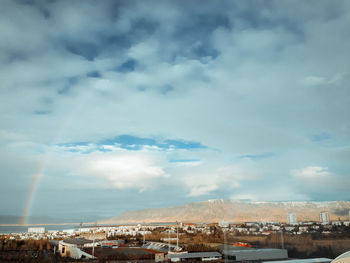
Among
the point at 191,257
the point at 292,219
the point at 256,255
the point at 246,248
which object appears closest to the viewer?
the point at 256,255

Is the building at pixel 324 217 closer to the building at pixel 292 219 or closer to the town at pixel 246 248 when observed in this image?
the town at pixel 246 248

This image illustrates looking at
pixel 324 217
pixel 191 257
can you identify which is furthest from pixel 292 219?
pixel 191 257

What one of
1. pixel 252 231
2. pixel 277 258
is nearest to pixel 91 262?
pixel 277 258

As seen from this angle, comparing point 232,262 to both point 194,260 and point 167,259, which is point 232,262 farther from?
point 167,259

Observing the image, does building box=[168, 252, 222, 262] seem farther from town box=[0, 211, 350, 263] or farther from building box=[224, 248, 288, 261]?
building box=[224, 248, 288, 261]

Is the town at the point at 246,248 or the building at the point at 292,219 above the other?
the building at the point at 292,219

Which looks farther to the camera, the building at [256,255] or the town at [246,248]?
the town at [246,248]

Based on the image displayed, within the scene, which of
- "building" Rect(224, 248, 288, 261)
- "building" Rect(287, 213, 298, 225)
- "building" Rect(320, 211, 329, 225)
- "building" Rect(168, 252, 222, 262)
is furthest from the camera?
"building" Rect(287, 213, 298, 225)

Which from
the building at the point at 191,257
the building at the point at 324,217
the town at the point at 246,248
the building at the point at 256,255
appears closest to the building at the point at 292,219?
the town at the point at 246,248

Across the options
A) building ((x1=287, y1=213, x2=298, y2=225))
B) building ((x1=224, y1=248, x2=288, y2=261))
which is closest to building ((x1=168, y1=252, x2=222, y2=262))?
building ((x1=224, y1=248, x2=288, y2=261))

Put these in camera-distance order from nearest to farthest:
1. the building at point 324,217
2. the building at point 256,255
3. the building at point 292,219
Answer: the building at point 256,255
the building at point 324,217
the building at point 292,219

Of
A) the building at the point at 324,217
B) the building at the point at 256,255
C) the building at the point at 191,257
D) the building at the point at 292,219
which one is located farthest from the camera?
the building at the point at 292,219

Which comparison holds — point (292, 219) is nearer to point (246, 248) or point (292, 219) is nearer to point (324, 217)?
point (324, 217)

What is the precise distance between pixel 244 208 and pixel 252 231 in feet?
18.3
